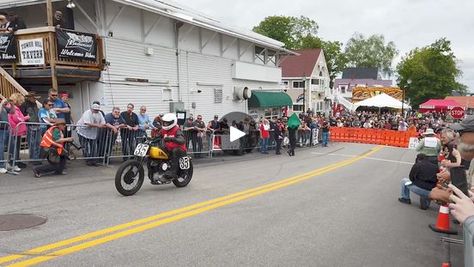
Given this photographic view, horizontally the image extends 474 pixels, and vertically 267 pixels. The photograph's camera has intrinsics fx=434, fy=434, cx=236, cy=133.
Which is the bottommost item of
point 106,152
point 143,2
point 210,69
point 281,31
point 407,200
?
point 407,200

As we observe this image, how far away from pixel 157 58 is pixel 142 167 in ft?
34.1

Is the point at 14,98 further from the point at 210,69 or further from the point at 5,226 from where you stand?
the point at 210,69

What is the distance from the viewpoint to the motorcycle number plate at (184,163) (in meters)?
9.01

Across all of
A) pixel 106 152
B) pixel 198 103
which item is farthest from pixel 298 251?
pixel 198 103

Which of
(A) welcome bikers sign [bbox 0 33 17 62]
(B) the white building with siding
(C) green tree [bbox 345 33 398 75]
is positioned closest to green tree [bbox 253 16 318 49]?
(C) green tree [bbox 345 33 398 75]

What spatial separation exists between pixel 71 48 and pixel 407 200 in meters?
10.5

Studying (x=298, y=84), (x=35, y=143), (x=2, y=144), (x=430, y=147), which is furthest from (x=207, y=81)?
(x=298, y=84)

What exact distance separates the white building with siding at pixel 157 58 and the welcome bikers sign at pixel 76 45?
2.35 ft

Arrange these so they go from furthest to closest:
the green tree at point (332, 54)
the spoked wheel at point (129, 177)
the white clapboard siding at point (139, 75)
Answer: the green tree at point (332, 54)
the white clapboard siding at point (139, 75)
the spoked wheel at point (129, 177)

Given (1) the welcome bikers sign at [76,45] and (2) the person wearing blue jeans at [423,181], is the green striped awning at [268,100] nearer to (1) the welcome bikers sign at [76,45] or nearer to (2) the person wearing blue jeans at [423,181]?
(1) the welcome bikers sign at [76,45]

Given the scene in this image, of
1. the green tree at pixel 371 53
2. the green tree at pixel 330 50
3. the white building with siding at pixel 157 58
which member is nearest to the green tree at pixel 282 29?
the green tree at pixel 330 50

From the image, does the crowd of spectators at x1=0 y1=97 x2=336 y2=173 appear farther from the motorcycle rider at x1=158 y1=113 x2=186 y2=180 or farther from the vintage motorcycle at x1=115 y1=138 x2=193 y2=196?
the vintage motorcycle at x1=115 y1=138 x2=193 y2=196

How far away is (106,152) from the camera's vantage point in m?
11.7

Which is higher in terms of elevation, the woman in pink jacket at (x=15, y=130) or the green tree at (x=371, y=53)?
the green tree at (x=371, y=53)
